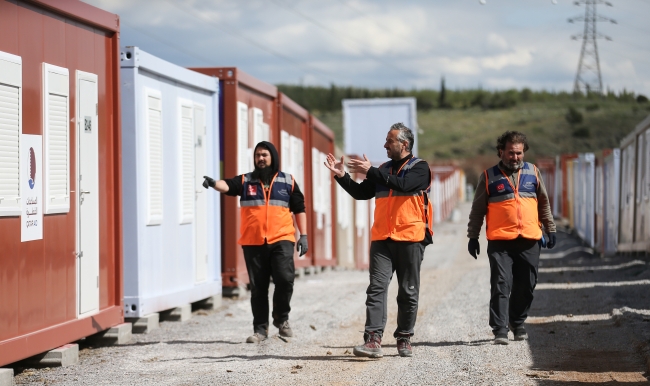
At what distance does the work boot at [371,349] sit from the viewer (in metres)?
8.24

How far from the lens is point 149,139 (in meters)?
10.5

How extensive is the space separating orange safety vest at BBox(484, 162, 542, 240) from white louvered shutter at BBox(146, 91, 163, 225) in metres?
3.55

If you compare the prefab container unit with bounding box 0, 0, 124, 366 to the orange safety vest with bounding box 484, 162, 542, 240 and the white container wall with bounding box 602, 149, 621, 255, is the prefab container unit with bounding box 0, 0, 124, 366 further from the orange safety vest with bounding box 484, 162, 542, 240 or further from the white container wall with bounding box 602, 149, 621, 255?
the white container wall with bounding box 602, 149, 621, 255

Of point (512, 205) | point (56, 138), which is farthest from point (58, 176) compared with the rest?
point (512, 205)

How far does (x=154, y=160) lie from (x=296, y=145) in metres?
7.75

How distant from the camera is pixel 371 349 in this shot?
8250 mm

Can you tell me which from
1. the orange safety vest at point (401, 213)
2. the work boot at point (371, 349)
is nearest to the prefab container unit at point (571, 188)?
the orange safety vest at point (401, 213)

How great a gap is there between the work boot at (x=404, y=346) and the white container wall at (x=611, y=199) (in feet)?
45.1

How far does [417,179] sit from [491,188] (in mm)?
1066

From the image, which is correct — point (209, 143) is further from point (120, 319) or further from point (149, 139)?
point (120, 319)

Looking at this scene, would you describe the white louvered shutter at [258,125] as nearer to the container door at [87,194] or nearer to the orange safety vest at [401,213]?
the container door at [87,194]

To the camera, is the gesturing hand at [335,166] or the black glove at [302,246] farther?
the black glove at [302,246]

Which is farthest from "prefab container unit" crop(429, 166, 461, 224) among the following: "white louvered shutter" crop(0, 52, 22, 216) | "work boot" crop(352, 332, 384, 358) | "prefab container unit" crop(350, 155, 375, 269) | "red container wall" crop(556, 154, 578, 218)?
"white louvered shutter" crop(0, 52, 22, 216)

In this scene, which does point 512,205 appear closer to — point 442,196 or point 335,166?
point 335,166
